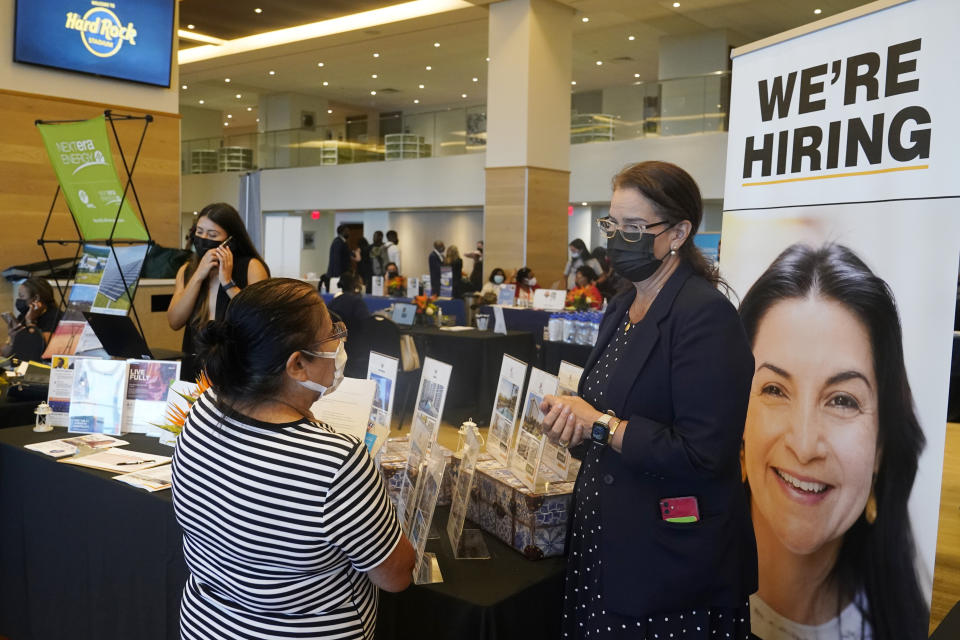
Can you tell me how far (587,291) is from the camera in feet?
25.3

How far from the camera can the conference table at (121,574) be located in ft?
5.76

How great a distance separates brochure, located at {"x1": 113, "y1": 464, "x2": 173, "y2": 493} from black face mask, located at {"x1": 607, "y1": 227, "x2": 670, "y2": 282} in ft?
4.85

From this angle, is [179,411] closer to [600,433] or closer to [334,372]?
[334,372]

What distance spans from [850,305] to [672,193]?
1009mm

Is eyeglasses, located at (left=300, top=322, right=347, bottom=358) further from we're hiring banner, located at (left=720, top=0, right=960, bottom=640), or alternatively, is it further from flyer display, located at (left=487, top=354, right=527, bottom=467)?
we're hiring banner, located at (left=720, top=0, right=960, bottom=640)

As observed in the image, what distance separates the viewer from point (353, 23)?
13359 mm

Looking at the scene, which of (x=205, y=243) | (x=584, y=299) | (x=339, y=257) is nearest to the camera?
(x=205, y=243)

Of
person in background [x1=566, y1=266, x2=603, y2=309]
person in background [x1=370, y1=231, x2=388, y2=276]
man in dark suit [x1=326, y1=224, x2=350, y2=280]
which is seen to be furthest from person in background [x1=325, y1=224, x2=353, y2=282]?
person in background [x1=566, y1=266, x2=603, y2=309]

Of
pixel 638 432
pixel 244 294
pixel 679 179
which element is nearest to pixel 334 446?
Result: pixel 244 294

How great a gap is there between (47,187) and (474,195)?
32.0 feet

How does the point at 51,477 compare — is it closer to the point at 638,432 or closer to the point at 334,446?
the point at 334,446

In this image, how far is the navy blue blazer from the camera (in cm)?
151

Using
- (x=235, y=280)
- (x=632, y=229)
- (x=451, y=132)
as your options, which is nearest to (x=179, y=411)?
(x=235, y=280)

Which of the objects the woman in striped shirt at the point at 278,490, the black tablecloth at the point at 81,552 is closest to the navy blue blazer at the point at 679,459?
the woman in striped shirt at the point at 278,490
